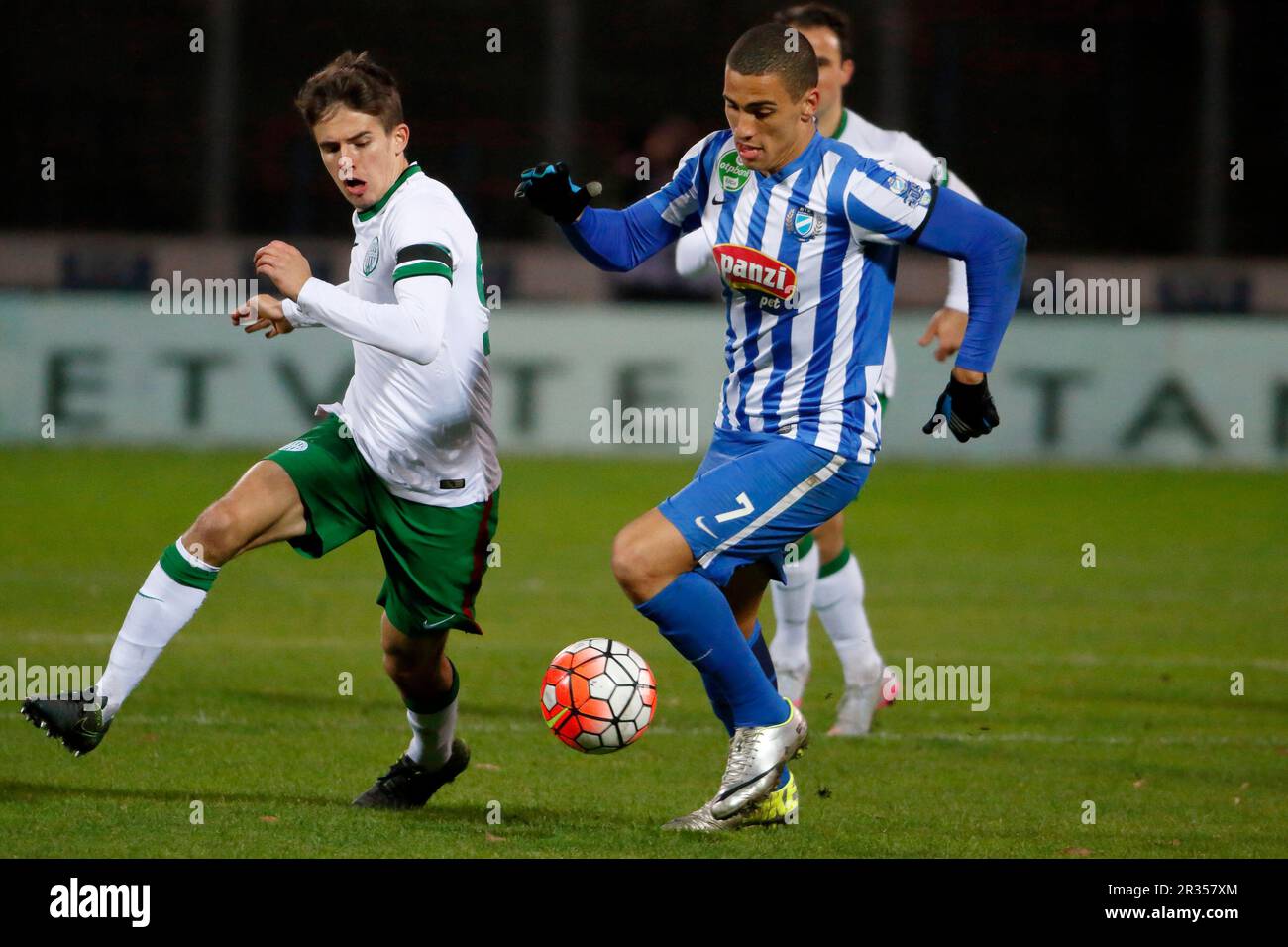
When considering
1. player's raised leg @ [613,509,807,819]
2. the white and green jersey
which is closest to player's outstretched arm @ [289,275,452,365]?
the white and green jersey

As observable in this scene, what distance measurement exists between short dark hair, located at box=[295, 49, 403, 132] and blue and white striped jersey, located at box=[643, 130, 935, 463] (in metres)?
0.96

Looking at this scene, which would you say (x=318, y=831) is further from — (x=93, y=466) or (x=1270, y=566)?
(x=93, y=466)

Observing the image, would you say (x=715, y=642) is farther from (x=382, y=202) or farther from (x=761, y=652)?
(x=382, y=202)

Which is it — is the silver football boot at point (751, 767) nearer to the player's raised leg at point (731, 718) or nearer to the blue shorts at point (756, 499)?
the player's raised leg at point (731, 718)

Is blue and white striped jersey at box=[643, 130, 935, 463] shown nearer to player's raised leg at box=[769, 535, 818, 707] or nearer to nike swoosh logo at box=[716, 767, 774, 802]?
nike swoosh logo at box=[716, 767, 774, 802]

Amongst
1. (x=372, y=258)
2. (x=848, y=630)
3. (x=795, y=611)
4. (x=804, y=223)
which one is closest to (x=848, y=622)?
(x=848, y=630)

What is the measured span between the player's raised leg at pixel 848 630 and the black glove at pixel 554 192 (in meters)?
2.32

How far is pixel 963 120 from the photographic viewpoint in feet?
73.6

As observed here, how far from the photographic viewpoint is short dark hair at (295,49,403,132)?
516 cm

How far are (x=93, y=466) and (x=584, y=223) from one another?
1117 cm

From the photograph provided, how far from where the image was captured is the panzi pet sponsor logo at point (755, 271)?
502cm

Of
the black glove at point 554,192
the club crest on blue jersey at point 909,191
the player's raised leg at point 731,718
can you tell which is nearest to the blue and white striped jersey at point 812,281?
the club crest on blue jersey at point 909,191

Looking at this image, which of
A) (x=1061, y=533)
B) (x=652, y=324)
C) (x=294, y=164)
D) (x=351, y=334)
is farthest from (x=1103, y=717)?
A: (x=294, y=164)

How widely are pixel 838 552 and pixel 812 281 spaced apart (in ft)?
7.83
